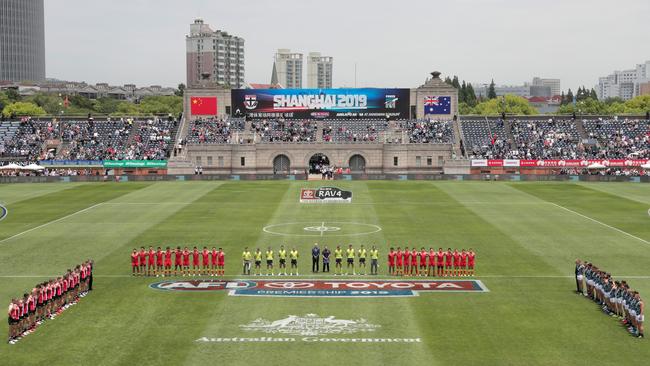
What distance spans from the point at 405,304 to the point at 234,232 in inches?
919

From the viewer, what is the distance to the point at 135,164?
108m

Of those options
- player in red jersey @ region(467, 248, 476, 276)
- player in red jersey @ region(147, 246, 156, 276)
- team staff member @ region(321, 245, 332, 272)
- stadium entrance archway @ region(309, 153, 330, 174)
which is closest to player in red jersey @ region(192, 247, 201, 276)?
player in red jersey @ region(147, 246, 156, 276)

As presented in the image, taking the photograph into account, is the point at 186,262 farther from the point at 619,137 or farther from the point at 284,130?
the point at 619,137

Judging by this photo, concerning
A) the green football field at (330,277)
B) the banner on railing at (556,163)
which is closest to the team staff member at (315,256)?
the green football field at (330,277)

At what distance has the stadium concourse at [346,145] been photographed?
108250mm

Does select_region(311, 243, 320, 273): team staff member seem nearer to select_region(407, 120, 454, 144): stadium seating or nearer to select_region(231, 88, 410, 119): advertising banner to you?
select_region(407, 120, 454, 144): stadium seating

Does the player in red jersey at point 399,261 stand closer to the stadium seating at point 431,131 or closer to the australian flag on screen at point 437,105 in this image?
the stadium seating at point 431,131

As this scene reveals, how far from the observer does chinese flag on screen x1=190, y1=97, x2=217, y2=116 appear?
395 ft

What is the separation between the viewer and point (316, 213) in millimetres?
65188

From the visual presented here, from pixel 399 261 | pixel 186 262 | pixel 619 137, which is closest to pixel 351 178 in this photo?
pixel 619 137

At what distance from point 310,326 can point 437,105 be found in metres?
93.4

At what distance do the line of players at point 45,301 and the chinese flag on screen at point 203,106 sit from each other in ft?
281

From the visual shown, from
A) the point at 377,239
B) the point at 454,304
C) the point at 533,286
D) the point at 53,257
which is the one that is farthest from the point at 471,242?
Answer: the point at 53,257

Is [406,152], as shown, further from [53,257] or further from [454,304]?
[454,304]
